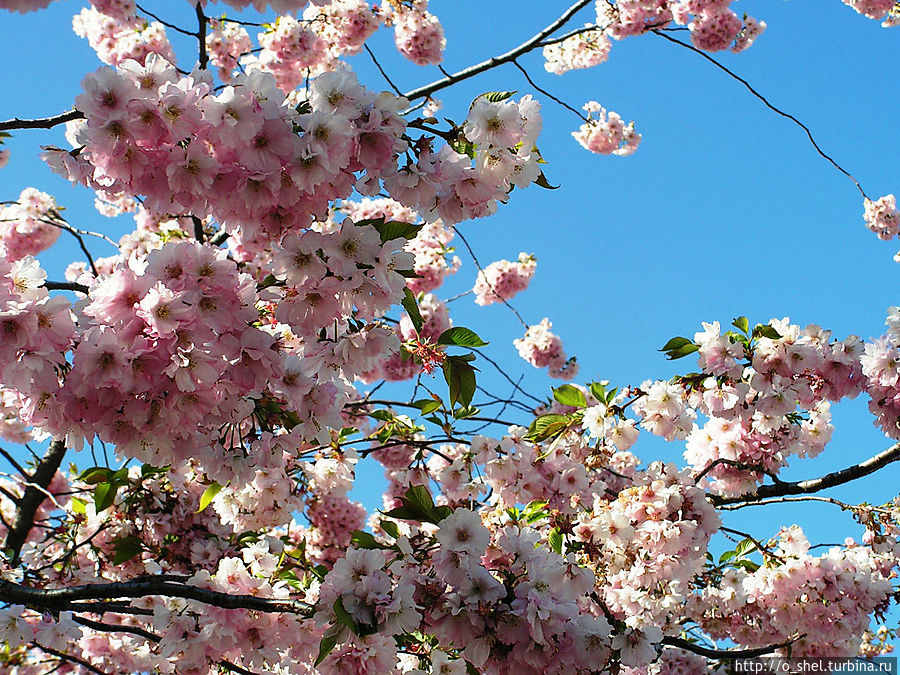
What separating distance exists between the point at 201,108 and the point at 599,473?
4.05m

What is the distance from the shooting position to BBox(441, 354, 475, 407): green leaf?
7.00 ft

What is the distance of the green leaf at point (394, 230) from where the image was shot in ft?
6.03

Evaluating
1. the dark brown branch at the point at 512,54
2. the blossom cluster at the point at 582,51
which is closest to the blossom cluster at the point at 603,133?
the blossom cluster at the point at 582,51

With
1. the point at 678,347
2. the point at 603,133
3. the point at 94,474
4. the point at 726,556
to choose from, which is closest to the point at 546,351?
the point at 603,133

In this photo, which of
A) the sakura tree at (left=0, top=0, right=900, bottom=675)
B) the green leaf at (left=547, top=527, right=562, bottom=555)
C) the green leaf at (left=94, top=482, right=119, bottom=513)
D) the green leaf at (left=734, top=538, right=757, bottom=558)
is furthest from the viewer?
the green leaf at (left=734, top=538, right=757, bottom=558)

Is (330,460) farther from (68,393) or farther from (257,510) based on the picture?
(68,393)

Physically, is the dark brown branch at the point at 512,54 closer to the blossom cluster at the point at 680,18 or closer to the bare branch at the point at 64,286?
the blossom cluster at the point at 680,18

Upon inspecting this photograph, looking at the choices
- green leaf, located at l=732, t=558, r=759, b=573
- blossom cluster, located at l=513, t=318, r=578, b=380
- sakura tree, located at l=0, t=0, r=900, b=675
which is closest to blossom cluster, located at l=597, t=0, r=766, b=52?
sakura tree, located at l=0, t=0, r=900, b=675

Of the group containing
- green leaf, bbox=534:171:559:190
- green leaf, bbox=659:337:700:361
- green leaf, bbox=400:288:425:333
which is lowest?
green leaf, bbox=400:288:425:333

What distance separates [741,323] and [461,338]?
1.51m

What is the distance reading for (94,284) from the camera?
169cm

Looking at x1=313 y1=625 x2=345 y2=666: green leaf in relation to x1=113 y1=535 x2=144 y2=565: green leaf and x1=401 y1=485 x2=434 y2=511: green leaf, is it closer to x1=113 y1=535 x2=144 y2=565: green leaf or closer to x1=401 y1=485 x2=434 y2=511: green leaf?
x1=401 y1=485 x2=434 y2=511: green leaf

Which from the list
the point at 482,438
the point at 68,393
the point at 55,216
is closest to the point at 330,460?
the point at 482,438

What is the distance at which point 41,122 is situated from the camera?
90.2 inches
